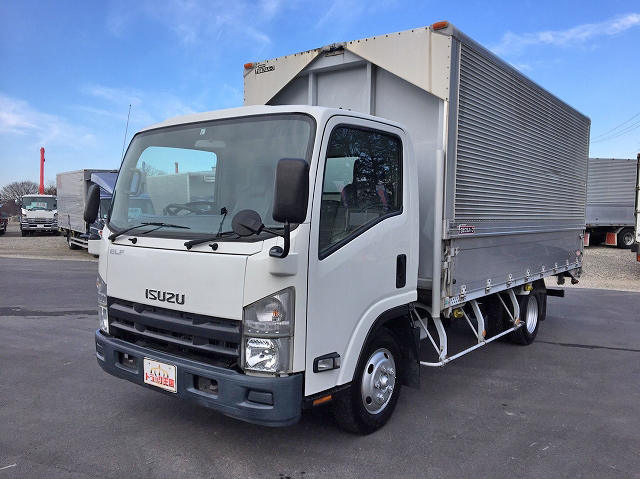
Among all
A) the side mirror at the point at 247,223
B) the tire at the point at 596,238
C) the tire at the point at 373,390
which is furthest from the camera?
the tire at the point at 596,238

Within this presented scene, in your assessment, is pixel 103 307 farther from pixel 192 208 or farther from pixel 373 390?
pixel 373 390

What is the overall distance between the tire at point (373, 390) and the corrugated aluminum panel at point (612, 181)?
21.1 metres

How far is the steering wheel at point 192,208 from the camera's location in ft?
11.4

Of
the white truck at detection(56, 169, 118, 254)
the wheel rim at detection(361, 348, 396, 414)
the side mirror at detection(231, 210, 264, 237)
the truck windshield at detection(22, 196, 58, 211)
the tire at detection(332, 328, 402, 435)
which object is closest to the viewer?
the side mirror at detection(231, 210, 264, 237)

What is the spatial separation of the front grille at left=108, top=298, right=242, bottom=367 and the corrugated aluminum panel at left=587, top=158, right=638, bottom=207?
22430 millimetres

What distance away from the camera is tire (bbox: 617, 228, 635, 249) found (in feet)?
73.3

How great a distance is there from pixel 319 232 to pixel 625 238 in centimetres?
2343

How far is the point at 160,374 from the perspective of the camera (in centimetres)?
346

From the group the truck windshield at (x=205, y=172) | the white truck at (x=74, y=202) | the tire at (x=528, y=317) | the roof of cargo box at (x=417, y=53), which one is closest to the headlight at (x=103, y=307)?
the truck windshield at (x=205, y=172)

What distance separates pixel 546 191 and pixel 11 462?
6.21 m

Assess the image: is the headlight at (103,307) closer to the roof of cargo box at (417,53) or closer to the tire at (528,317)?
the roof of cargo box at (417,53)

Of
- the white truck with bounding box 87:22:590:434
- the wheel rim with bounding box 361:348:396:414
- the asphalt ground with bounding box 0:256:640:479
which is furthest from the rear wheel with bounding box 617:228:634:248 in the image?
the wheel rim with bounding box 361:348:396:414

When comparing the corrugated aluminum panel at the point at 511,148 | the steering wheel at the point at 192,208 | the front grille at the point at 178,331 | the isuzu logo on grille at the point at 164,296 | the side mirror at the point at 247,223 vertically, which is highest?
the corrugated aluminum panel at the point at 511,148

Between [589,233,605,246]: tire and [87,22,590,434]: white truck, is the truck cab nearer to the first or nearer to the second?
[87,22,590,434]: white truck
